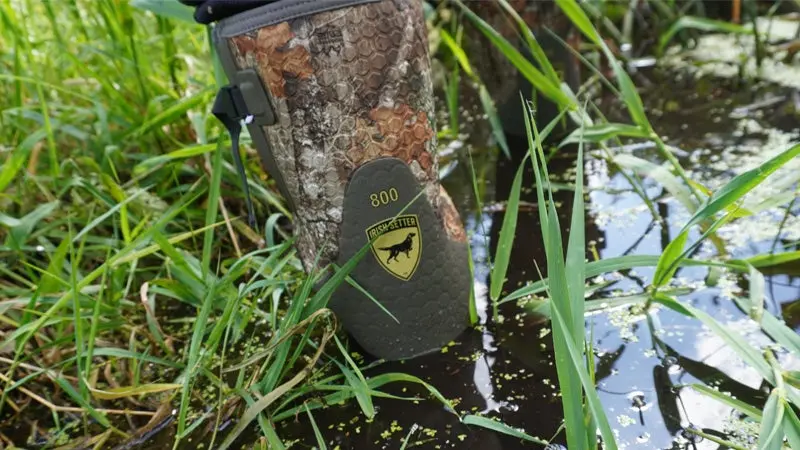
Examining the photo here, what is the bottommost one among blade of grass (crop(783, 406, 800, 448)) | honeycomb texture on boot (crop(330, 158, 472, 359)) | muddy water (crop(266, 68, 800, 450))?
muddy water (crop(266, 68, 800, 450))

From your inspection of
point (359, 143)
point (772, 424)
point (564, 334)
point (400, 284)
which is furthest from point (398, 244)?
point (772, 424)

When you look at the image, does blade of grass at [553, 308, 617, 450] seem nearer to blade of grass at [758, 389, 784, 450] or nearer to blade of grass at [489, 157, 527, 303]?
blade of grass at [758, 389, 784, 450]

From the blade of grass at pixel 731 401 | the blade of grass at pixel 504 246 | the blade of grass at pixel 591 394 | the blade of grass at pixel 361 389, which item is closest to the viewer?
the blade of grass at pixel 591 394

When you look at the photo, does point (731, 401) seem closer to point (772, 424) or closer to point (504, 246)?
point (772, 424)

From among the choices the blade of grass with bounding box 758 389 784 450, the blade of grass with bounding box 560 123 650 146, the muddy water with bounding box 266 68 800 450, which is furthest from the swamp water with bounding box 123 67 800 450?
the blade of grass with bounding box 560 123 650 146

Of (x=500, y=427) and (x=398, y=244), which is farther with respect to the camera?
(x=398, y=244)

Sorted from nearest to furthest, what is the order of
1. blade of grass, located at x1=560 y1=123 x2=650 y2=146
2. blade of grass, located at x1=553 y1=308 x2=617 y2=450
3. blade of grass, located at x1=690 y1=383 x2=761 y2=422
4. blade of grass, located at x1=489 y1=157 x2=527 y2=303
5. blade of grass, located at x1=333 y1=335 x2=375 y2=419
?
1. blade of grass, located at x1=553 y1=308 x2=617 y2=450
2. blade of grass, located at x1=690 y1=383 x2=761 y2=422
3. blade of grass, located at x1=333 y1=335 x2=375 y2=419
4. blade of grass, located at x1=489 y1=157 x2=527 y2=303
5. blade of grass, located at x1=560 y1=123 x2=650 y2=146

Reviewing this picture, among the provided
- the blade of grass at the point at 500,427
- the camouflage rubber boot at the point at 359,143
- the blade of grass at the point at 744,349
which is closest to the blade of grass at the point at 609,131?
the camouflage rubber boot at the point at 359,143

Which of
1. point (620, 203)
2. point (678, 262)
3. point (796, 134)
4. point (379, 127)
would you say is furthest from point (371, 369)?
point (796, 134)

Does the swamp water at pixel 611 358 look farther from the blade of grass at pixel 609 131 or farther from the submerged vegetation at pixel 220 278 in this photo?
the blade of grass at pixel 609 131
